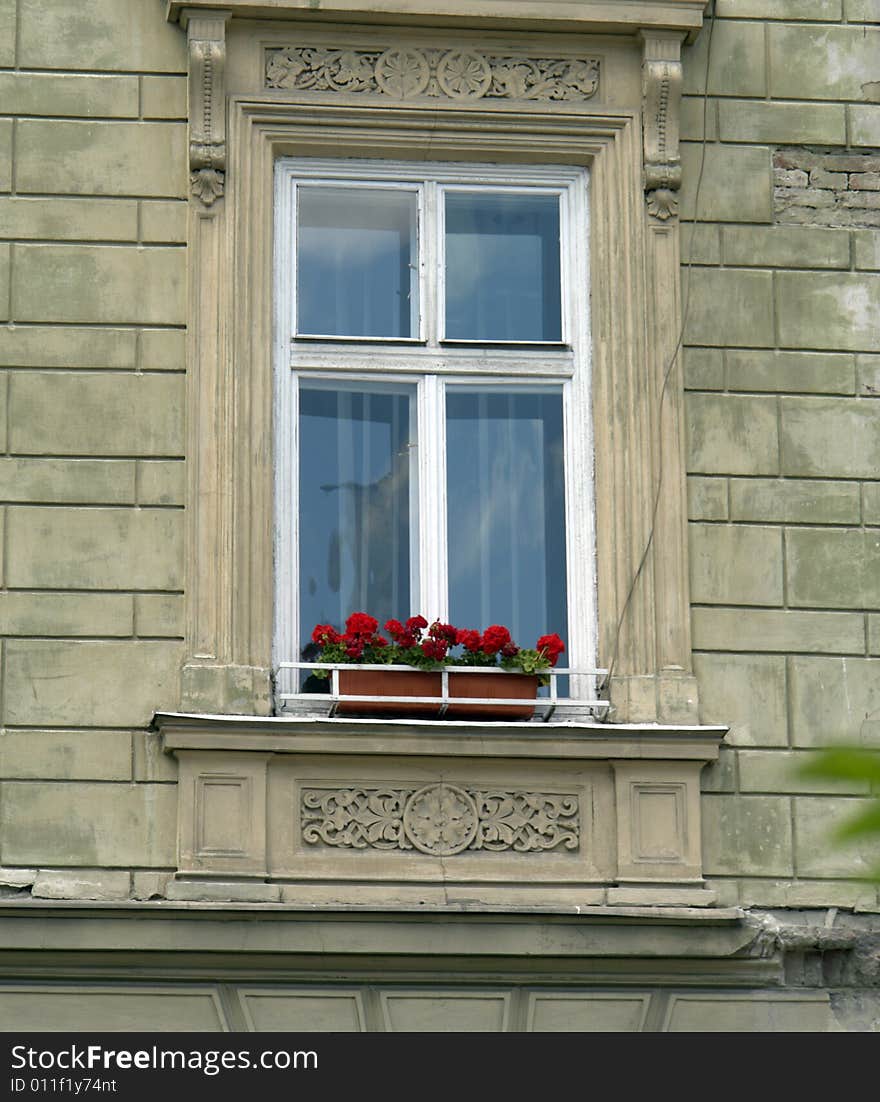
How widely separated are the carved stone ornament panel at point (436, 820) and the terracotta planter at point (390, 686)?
1.00 feet

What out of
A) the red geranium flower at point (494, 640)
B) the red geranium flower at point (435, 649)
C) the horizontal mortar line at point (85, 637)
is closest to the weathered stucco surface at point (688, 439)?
the horizontal mortar line at point (85, 637)

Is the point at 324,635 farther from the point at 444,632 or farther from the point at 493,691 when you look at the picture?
the point at 493,691

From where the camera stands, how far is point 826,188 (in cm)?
748

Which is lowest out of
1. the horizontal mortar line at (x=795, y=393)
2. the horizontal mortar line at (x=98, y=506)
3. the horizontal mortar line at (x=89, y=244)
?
the horizontal mortar line at (x=98, y=506)

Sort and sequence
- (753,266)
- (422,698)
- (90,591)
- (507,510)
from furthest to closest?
1. (753,266)
2. (507,510)
3. (90,591)
4. (422,698)

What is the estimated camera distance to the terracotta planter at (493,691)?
6699 mm

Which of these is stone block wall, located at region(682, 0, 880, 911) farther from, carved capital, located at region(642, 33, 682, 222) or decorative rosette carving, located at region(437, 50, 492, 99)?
decorative rosette carving, located at region(437, 50, 492, 99)

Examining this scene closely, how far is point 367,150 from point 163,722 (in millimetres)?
2540

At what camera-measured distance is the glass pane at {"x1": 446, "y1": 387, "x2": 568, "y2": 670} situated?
7.11 m

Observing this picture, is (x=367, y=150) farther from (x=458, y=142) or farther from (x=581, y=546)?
(x=581, y=546)

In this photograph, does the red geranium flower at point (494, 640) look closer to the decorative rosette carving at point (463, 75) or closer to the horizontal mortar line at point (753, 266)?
the horizontal mortar line at point (753, 266)

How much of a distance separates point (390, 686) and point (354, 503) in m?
0.86

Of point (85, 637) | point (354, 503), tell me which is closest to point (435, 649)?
point (354, 503)
